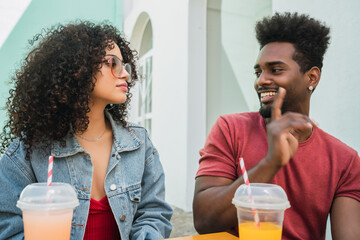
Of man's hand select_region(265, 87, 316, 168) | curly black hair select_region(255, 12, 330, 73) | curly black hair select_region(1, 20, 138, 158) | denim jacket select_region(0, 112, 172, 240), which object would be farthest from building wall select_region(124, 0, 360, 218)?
man's hand select_region(265, 87, 316, 168)

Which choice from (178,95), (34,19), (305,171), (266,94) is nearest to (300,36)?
(266,94)

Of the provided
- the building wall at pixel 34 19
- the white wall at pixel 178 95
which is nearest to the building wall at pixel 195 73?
the white wall at pixel 178 95

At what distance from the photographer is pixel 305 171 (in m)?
1.63

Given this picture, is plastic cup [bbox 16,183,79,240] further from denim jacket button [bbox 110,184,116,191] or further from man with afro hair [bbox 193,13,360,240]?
man with afro hair [bbox 193,13,360,240]

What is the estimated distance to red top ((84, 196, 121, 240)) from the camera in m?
1.64

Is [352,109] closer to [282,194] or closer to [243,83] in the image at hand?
[282,194]

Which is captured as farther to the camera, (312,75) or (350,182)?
(312,75)

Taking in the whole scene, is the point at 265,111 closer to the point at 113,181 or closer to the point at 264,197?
the point at 264,197

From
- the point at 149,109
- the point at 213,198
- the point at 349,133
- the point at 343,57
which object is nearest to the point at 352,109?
the point at 349,133

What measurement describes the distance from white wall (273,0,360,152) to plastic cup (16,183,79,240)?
1965 mm

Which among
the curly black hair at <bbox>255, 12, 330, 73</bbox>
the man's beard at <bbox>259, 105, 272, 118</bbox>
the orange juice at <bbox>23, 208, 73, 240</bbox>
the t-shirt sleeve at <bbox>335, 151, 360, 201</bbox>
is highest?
the curly black hair at <bbox>255, 12, 330, 73</bbox>

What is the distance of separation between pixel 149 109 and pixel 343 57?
512 cm

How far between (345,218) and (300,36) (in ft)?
3.36

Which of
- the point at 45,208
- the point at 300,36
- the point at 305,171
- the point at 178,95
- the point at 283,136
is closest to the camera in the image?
the point at 45,208
